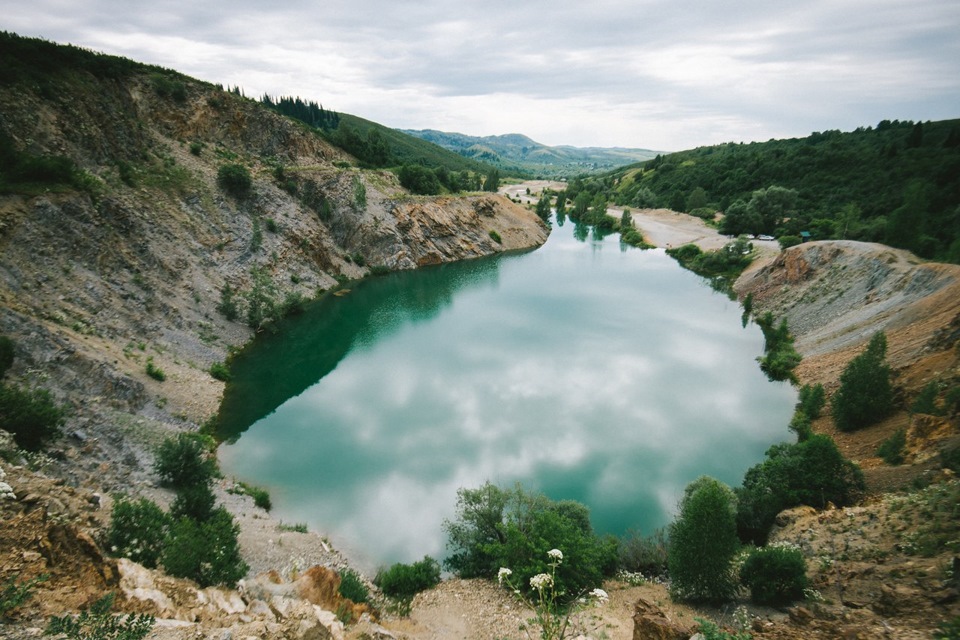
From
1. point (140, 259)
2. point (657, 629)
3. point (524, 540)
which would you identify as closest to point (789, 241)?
point (524, 540)

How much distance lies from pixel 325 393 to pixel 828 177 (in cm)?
9214

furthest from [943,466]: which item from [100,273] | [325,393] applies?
[100,273]

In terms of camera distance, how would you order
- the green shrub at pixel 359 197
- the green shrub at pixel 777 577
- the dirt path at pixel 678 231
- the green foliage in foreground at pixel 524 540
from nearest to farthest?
the green shrub at pixel 777 577 < the green foliage in foreground at pixel 524 540 < the green shrub at pixel 359 197 < the dirt path at pixel 678 231

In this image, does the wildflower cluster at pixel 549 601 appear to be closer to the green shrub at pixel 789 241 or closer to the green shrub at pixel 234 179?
the green shrub at pixel 234 179

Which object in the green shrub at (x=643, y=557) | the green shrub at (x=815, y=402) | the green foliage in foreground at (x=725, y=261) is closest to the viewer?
the green shrub at (x=643, y=557)

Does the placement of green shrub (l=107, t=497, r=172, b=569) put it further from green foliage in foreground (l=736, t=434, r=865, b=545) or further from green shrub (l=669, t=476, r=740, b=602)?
green foliage in foreground (l=736, t=434, r=865, b=545)

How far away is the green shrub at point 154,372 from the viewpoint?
930 inches

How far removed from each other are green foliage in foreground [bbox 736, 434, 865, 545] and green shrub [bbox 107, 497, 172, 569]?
1916 cm

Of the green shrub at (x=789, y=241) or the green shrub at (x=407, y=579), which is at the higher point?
the green shrub at (x=789, y=241)

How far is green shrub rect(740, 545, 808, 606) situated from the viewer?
1234 cm

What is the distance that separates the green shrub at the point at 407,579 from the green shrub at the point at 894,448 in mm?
18077

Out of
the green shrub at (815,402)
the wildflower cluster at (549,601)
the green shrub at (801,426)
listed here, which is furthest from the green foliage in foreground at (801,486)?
the green shrub at (815,402)

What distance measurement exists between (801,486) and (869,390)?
25.9 feet

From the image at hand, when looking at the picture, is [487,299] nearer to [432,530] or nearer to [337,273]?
[337,273]
